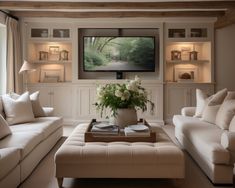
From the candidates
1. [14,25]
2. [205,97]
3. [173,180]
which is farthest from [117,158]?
[14,25]

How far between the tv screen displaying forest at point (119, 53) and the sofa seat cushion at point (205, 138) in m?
2.47

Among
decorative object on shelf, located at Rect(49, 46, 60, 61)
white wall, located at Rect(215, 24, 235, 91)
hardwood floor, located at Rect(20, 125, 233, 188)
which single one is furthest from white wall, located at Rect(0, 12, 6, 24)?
white wall, located at Rect(215, 24, 235, 91)

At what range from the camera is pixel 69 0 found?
573 centimetres

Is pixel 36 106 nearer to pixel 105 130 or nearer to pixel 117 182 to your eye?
pixel 105 130

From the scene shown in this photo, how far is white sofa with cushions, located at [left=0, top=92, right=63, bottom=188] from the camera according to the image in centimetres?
278

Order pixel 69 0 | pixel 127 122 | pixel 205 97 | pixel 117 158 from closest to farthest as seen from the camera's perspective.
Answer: pixel 117 158 → pixel 127 122 → pixel 205 97 → pixel 69 0

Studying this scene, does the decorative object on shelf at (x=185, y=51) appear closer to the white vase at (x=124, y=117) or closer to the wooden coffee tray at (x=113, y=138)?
the white vase at (x=124, y=117)

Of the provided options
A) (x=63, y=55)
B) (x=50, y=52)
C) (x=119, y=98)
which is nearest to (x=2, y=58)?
(x=50, y=52)

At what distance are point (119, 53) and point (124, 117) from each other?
3.44 meters

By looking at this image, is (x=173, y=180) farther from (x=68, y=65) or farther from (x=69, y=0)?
(x=68, y=65)

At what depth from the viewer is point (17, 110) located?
14.7 feet

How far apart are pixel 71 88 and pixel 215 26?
3.58m

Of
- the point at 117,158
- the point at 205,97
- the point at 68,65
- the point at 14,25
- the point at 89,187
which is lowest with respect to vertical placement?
the point at 89,187

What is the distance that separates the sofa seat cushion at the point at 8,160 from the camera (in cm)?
262
